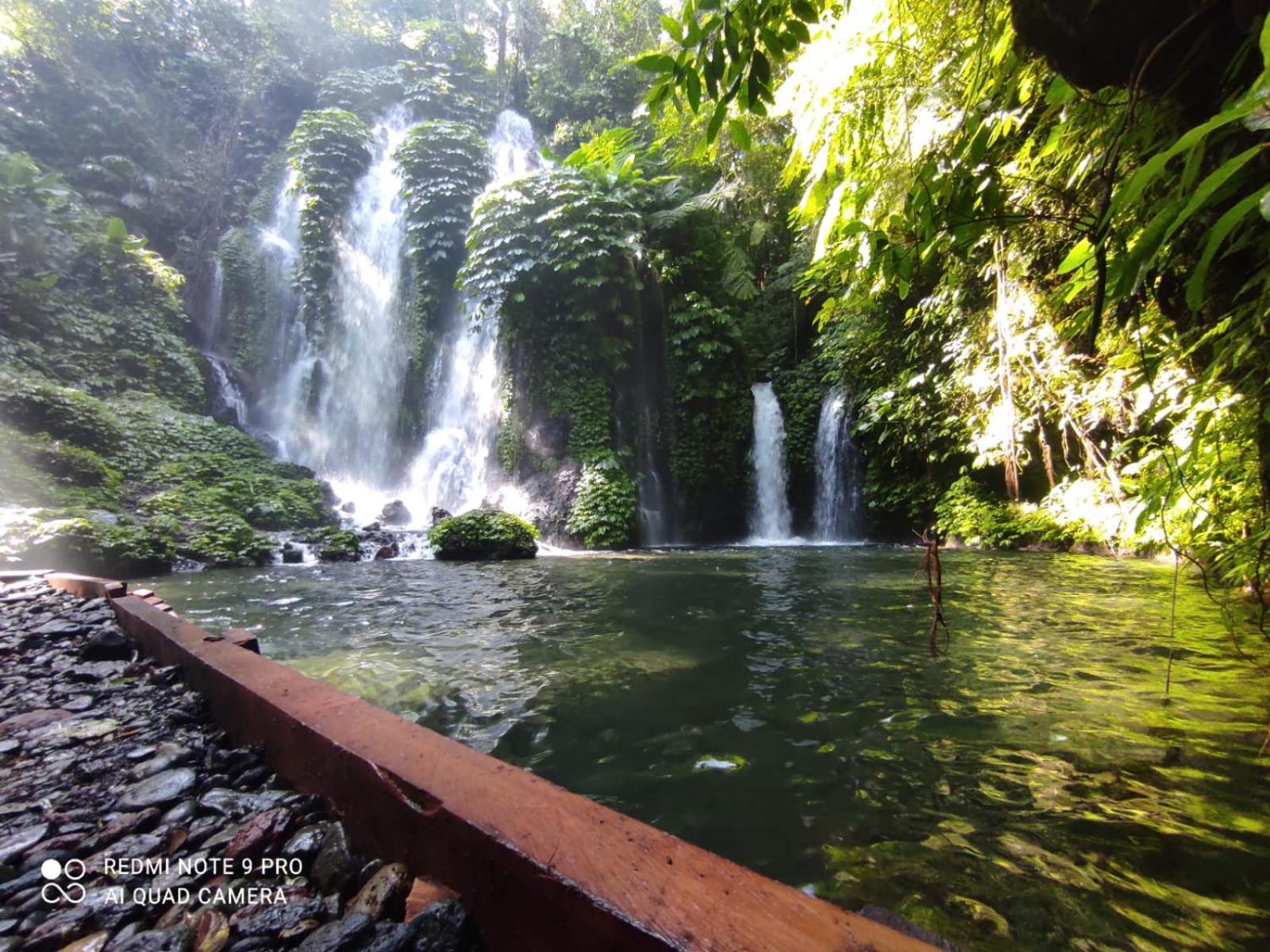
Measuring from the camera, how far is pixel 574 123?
21.1 meters

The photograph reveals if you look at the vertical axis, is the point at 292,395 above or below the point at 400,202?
below

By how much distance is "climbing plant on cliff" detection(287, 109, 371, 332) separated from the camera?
17.9 m

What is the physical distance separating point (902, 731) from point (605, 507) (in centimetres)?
981

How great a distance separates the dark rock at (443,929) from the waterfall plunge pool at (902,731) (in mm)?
1027

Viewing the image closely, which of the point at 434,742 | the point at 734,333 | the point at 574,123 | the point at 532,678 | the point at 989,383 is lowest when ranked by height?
the point at 532,678

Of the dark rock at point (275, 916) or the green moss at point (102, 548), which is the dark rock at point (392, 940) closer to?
the dark rock at point (275, 916)

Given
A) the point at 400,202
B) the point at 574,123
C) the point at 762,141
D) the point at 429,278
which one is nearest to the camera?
the point at 762,141

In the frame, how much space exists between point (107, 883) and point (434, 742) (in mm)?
816

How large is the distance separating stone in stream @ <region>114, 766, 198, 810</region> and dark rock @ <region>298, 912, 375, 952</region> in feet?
3.16

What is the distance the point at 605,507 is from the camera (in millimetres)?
12289

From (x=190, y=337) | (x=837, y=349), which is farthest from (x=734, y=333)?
(x=190, y=337)

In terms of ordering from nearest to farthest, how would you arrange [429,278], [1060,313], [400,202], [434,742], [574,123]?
1. [434,742]
2. [1060,313]
3. [429,278]
4. [400,202]
5. [574,123]

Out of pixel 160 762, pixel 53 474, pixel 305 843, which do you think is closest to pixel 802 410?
pixel 160 762

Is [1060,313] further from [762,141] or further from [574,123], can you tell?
[574,123]
